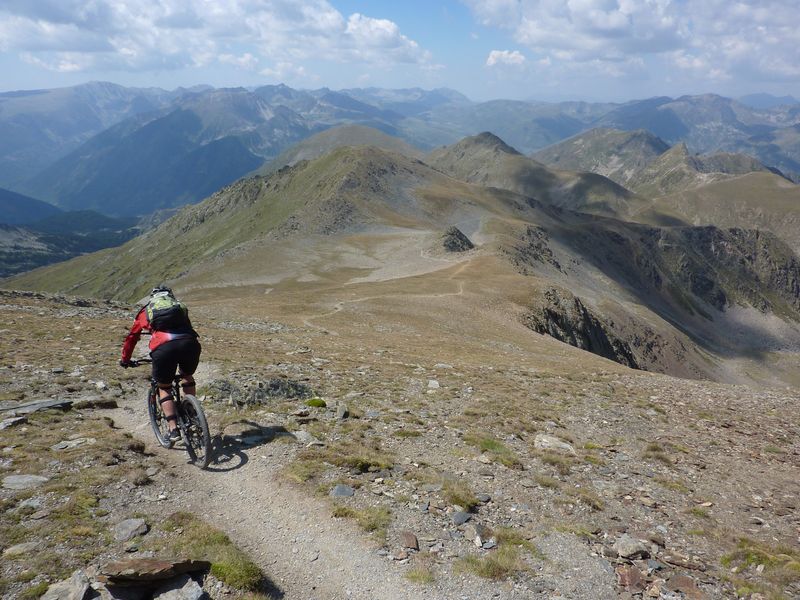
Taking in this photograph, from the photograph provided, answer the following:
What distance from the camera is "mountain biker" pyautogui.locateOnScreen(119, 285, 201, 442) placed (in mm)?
12078

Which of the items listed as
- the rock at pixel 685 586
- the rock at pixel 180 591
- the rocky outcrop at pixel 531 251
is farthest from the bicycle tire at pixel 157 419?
the rocky outcrop at pixel 531 251

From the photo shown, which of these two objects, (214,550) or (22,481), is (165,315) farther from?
(214,550)


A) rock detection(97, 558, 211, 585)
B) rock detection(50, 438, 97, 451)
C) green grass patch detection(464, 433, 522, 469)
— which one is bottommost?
green grass patch detection(464, 433, 522, 469)

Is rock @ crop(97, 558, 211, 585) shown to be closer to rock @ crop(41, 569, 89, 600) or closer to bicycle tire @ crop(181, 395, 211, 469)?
rock @ crop(41, 569, 89, 600)

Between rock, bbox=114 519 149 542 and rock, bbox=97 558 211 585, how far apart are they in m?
1.04

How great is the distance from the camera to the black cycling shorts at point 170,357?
1208 centimetres

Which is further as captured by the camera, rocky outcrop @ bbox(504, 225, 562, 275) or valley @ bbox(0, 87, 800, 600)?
rocky outcrop @ bbox(504, 225, 562, 275)

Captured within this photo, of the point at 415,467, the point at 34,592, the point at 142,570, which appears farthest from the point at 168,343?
the point at 415,467

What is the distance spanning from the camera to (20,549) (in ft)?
27.7

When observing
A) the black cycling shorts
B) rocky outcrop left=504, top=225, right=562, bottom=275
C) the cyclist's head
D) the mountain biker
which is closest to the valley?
the mountain biker

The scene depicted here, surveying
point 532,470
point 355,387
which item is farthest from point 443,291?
point 532,470

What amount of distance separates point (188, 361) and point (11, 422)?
5916mm

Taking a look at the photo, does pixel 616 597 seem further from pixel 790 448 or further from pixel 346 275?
pixel 346 275

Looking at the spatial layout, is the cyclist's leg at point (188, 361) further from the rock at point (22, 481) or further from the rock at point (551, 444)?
the rock at point (551, 444)
